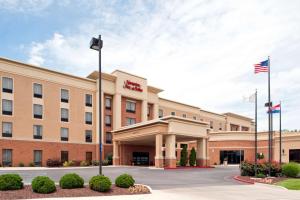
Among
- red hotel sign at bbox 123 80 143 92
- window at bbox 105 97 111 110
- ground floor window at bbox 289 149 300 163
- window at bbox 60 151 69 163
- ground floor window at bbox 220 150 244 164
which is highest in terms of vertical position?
red hotel sign at bbox 123 80 143 92

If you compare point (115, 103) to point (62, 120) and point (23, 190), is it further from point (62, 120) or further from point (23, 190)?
point (23, 190)

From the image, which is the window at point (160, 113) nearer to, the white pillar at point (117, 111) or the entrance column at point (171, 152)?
the white pillar at point (117, 111)

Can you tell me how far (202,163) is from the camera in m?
45.9

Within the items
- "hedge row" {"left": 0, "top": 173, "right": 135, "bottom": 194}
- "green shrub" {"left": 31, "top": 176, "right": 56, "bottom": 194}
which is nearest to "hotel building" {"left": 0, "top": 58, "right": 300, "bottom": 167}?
"hedge row" {"left": 0, "top": 173, "right": 135, "bottom": 194}

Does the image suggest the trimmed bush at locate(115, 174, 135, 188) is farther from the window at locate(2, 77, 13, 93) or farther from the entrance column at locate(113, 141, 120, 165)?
the entrance column at locate(113, 141, 120, 165)

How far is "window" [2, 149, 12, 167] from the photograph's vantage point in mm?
40438

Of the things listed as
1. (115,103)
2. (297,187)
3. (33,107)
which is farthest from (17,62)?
(297,187)

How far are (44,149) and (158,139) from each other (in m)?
17.6

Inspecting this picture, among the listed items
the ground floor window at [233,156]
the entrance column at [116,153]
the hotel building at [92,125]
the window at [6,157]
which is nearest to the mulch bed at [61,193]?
the hotel building at [92,125]

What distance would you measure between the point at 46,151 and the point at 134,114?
18261mm

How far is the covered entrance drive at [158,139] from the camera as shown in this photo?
132 feet

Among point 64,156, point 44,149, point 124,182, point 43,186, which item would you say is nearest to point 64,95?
point 44,149

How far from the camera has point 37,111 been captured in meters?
44.7

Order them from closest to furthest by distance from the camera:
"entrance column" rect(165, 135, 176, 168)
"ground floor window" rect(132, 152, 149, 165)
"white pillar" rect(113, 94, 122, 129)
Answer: "entrance column" rect(165, 135, 176, 168), "white pillar" rect(113, 94, 122, 129), "ground floor window" rect(132, 152, 149, 165)
